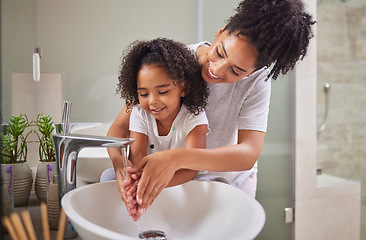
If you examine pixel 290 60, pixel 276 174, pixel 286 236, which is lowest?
pixel 286 236

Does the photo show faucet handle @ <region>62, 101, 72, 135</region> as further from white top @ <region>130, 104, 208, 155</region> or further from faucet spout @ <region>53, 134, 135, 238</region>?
white top @ <region>130, 104, 208, 155</region>

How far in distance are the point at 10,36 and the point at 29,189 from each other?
1.29ft

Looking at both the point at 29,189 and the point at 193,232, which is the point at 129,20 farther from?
the point at 193,232

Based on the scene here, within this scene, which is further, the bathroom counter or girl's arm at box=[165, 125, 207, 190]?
girl's arm at box=[165, 125, 207, 190]

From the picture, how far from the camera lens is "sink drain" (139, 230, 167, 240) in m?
0.94

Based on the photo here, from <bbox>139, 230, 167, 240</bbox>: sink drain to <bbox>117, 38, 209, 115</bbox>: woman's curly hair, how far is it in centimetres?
36

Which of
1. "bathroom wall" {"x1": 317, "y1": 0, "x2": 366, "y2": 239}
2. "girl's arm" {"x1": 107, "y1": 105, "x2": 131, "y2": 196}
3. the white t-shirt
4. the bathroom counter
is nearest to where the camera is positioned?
the bathroom counter

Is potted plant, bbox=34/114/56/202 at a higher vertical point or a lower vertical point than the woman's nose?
lower

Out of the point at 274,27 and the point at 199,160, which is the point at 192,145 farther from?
the point at 274,27

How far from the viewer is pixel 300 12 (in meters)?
0.95

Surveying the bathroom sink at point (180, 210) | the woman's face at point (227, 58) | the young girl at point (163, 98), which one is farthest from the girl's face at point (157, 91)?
the bathroom sink at point (180, 210)

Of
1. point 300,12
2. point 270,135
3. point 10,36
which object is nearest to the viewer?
point 10,36

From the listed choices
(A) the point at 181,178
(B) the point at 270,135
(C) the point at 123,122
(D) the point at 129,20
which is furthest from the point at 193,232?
(D) the point at 129,20

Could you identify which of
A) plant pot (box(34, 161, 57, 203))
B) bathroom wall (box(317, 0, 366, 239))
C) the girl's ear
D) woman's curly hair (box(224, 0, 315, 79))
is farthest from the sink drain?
bathroom wall (box(317, 0, 366, 239))
